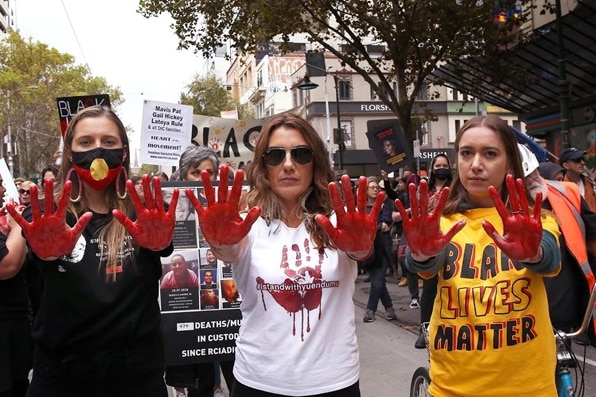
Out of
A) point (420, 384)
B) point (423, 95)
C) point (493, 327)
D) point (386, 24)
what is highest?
point (423, 95)

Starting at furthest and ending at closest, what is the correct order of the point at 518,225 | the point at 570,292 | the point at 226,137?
the point at 226,137 < the point at 570,292 < the point at 518,225

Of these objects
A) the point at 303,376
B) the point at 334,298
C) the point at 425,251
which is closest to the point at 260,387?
the point at 303,376

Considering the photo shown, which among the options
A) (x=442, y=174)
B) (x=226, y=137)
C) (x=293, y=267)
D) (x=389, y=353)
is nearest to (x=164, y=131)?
(x=226, y=137)

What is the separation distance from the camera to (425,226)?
6.65 ft

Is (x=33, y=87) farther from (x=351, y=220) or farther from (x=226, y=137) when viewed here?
(x=351, y=220)

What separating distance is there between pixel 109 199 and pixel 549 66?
43.2 ft

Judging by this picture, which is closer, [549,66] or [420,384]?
[420,384]

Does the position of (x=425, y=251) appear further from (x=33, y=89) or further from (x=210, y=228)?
(x=33, y=89)

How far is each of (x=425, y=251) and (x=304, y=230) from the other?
477mm

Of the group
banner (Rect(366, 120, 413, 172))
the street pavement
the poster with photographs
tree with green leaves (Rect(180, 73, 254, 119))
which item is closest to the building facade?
tree with green leaves (Rect(180, 73, 254, 119))

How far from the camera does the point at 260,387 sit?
6.91 feet

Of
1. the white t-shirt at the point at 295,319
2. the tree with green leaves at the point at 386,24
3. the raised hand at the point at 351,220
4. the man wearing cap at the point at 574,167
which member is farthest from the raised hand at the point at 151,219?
the tree with green leaves at the point at 386,24

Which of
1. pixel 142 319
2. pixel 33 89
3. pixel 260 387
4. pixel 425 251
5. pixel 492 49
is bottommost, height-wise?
pixel 260 387

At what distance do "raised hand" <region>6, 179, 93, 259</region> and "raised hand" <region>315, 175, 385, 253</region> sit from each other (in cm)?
88
